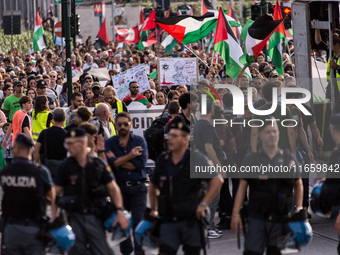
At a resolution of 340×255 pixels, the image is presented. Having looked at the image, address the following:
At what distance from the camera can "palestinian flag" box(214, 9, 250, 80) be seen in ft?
57.0

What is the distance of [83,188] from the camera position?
8023 mm

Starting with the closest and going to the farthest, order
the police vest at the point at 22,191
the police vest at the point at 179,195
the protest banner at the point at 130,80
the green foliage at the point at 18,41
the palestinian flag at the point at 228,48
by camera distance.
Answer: the police vest at the point at 22,191, the police vest at the point at 179,195, the protest banner at the point at 130,80, the palestinian flag at the point at 228,48, the green foliage at the point at 18,41

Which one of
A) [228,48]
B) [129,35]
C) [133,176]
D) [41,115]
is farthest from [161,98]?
[129,35]

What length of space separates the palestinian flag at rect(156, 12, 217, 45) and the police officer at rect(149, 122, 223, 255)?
1092cm

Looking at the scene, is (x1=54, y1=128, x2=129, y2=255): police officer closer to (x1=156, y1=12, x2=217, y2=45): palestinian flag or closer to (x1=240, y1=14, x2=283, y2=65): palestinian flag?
(x1=240, y1=14, x2=283, y2=65): palestinian flag

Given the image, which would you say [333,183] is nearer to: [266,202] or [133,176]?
[266,202]

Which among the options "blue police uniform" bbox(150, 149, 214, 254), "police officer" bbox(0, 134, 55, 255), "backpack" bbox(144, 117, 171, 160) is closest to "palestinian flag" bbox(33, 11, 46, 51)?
"backpack" bbox(144, 117, 171, 160)

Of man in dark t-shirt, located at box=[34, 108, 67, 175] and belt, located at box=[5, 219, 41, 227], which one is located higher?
man in dark t-shirt, located at box=[34, 108, 67, 175]

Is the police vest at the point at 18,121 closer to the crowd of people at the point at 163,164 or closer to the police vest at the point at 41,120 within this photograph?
the crowd of people at the point at 163,164

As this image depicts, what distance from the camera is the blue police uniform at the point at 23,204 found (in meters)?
7.74

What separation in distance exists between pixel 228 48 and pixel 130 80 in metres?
2.32

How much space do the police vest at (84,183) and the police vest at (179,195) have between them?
24.4 inches

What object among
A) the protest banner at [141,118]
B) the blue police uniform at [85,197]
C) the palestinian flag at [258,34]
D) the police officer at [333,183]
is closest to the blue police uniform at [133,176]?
the blue police uniform at [85,197]

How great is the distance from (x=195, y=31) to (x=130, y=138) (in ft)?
32.7
